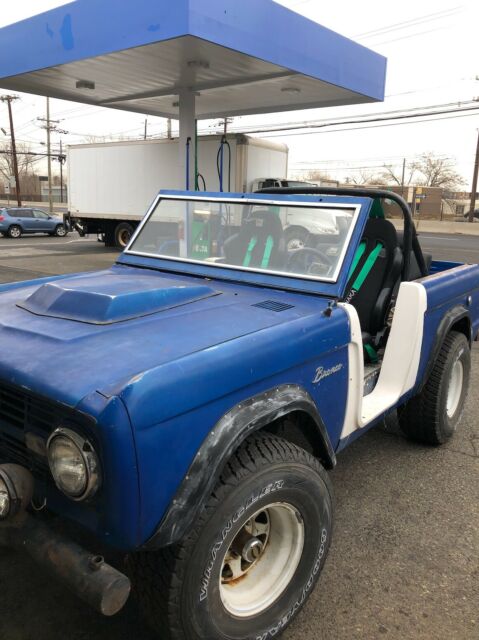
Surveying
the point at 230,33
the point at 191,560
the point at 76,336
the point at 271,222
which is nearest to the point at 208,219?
the point at 271,222

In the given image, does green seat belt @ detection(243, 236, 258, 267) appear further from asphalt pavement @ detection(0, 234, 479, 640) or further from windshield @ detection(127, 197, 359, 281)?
asphalt pavement @ detection(0, 234, 479, 640)

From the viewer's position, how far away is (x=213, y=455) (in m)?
1.69

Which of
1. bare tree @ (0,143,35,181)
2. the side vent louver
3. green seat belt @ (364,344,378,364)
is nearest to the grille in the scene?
the side vent louver

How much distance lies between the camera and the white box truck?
1312 cm

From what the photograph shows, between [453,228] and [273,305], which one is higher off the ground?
[273,305]

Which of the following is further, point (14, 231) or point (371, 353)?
point (14, 231)

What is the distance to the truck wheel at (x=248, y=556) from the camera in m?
1.69

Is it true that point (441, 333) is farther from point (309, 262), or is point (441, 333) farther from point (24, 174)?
point (24, 174)

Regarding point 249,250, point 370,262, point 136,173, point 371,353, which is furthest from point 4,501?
point 136,173

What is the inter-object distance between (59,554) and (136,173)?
50.7ft

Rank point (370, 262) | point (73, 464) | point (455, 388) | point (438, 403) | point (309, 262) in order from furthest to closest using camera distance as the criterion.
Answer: point (455, 388)
point (370, 262)
point (438, 403)
point (309, 262)
point (73, 464)

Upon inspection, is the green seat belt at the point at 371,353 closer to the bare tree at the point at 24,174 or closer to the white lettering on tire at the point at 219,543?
the white lettering on tire at the point at 219,543

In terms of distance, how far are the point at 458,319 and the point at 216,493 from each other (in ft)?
8.55

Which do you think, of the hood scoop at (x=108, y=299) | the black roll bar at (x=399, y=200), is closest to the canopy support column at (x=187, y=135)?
the black roll bar at (x=399, y=200)
